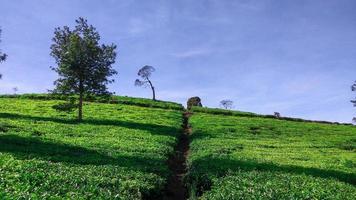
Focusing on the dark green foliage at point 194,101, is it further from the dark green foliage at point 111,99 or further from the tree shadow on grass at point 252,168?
the tree shadow on grass at point 252,168

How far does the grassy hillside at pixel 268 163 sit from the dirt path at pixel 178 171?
0.70 m

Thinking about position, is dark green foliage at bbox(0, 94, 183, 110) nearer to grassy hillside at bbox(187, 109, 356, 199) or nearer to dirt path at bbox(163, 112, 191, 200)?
grassy hillside at bbox(187, 109, 356, 199)

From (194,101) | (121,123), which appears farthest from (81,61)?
(194,101)

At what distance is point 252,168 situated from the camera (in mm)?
33750

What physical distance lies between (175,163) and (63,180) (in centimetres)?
1585

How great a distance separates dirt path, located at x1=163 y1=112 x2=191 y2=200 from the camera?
27.5 meters

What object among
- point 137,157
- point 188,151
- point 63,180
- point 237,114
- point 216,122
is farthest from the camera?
point 237,114

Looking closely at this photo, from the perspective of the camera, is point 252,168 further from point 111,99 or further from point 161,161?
point 111,99

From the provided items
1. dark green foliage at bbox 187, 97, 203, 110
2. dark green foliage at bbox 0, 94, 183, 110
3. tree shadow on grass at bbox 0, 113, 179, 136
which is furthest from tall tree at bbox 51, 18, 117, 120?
dark green foliage at bbox 187, 97, 203, 110

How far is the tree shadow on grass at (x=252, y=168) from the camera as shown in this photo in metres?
32.9

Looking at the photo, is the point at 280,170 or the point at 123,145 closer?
the point at 280,170

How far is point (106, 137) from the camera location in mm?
45906

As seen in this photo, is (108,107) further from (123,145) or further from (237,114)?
(123,145)

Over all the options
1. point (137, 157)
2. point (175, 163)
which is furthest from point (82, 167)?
point (175, 163)
